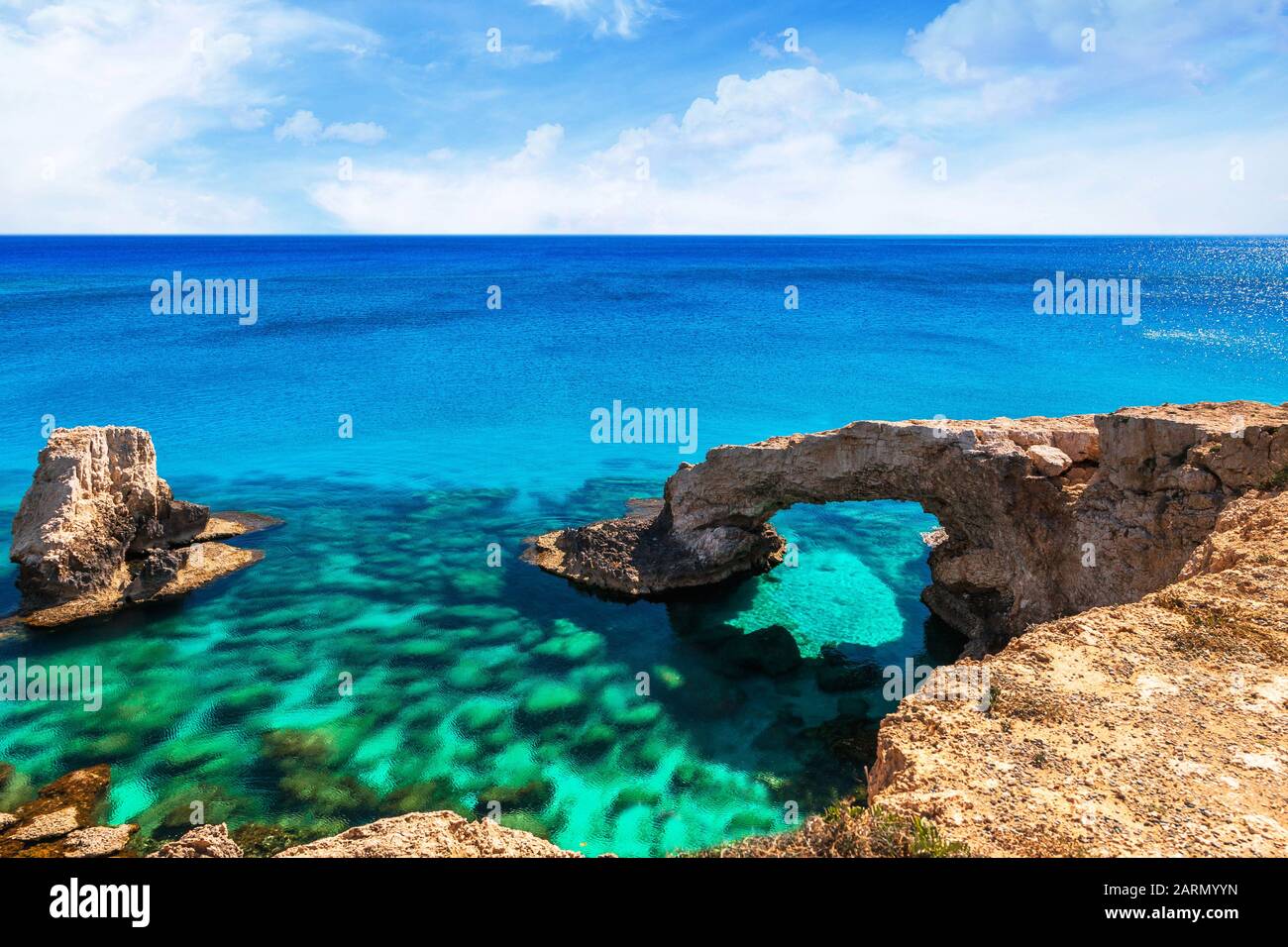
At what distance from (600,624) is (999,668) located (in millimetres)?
13626

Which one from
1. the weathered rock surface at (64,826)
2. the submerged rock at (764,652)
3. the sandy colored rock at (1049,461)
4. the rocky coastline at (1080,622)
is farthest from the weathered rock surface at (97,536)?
the sandy colored rock at (1049,461)

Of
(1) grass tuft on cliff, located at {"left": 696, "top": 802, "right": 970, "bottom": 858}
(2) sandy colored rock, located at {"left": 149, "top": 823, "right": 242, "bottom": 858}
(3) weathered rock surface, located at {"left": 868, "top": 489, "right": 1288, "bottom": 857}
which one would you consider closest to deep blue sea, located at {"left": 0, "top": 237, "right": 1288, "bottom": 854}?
(2) sandy colored rock, located at {"left": 149, "top": 823, "right": 242, "bottom": 858}

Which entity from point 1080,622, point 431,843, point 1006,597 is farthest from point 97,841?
point 1006,597

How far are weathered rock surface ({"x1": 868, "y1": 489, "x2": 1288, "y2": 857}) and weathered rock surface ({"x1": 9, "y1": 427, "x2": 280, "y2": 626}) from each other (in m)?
22.5

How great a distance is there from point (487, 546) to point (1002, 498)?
1697 centimetres

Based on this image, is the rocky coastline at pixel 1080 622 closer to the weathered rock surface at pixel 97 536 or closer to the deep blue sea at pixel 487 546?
the deep blue sea at pixel 487 546

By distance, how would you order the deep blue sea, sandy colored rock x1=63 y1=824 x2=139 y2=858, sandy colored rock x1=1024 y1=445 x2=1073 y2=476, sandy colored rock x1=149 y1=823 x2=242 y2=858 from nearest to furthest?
sandy colored rock x1=149 y1=823 x2=242 y2=858, sandy colored rock x1=63 y1=824 x2=139 y2=858, the deep blue sea, sandy colored rock x1=1024 y1=445 x2=1073 y2=476

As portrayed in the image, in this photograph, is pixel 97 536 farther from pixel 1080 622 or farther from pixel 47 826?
pixel 1080 622

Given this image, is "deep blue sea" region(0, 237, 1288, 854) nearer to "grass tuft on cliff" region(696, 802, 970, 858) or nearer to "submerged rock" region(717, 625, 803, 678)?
"submerged rock" region(717, 625, 803, 678)

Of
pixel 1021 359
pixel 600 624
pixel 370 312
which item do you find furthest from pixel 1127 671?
pixel 370 312

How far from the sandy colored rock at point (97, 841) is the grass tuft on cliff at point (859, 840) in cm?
1205

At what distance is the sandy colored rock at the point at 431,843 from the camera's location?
752cm

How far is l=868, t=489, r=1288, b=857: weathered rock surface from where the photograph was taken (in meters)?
6.77
